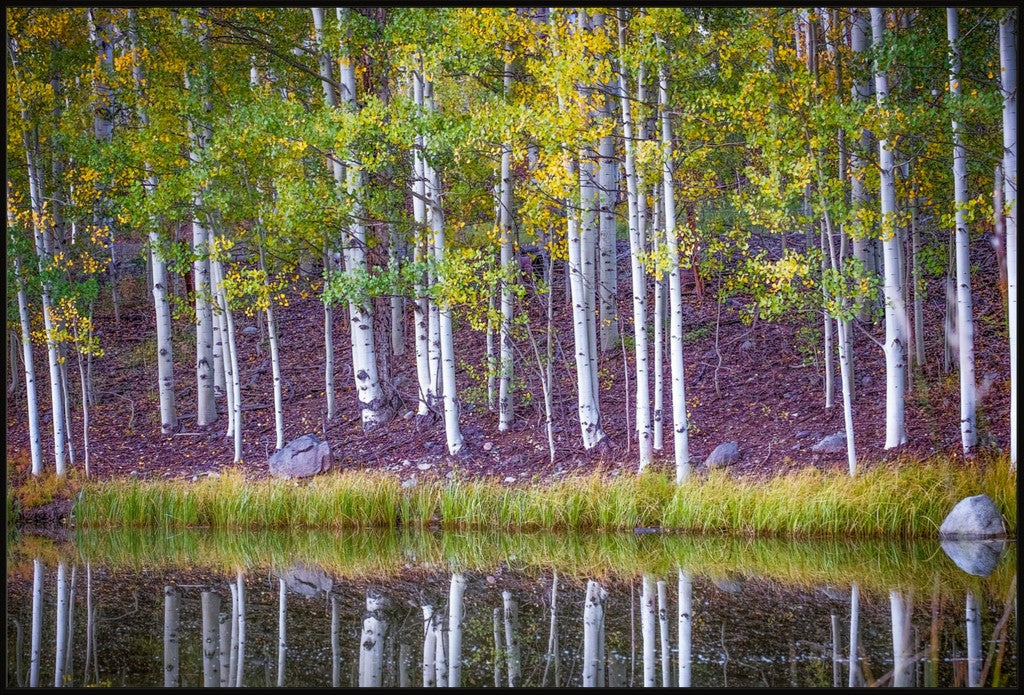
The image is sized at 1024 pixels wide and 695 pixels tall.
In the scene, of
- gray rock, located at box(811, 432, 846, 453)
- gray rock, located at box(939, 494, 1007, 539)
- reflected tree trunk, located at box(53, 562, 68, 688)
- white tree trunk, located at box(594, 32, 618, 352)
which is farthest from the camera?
white tree trunk, located at box(594, 32, 618, 352)

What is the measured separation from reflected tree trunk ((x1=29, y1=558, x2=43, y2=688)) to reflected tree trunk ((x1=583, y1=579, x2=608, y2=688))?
10.9 ft

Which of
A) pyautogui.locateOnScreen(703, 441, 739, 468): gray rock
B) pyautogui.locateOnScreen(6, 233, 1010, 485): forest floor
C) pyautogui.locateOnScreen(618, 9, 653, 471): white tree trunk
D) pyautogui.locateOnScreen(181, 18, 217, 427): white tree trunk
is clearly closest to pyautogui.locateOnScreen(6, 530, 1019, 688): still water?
pyautogui.locateOnScreen(618, 9, 653, 471): white tree trunk

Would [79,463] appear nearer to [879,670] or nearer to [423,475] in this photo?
[423,475]

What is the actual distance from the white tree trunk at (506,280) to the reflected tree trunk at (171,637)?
5.57 m

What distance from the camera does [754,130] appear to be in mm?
9898

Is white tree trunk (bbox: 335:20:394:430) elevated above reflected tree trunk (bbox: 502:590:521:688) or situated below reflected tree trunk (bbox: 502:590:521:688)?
above

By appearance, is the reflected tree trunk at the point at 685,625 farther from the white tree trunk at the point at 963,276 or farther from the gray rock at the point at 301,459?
the gray rock at the point at 301,459

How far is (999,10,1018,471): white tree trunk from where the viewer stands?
9.30 m

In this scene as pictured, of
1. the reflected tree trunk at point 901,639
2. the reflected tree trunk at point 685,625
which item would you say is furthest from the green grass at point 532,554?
the reflected tree trunk at point 901,639

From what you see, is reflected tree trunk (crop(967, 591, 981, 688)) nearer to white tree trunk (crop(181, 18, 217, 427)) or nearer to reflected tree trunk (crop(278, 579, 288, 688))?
reflected tree trunk (crop(278, 579, 288, 688))

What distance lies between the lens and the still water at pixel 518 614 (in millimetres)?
5555

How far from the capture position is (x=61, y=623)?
22.6 ft

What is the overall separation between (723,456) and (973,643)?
5.54 m

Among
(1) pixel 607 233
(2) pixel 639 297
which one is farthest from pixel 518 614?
(1) pixel 607 233
